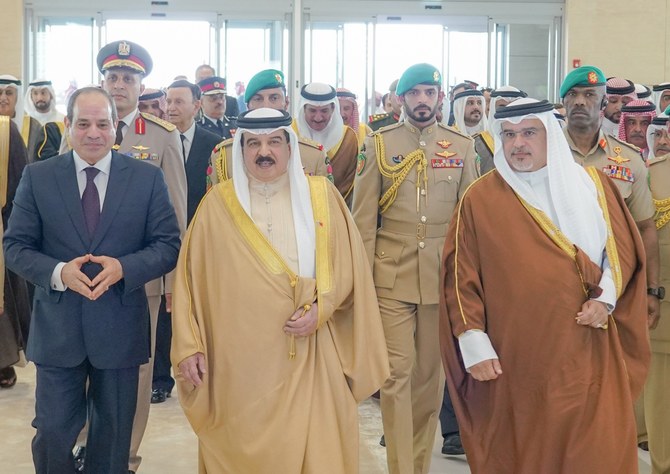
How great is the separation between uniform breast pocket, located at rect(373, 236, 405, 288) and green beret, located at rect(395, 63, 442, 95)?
2.52ft

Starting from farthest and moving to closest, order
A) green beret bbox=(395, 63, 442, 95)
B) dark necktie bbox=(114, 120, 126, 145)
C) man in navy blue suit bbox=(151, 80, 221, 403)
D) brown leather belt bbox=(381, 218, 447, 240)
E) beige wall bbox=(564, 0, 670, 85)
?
beige wall bbox=(564, 0, 670, 85) → man in navy blue suit bbox=(151, 80, 221, 403) → dark necktie bbox=(114, 120, 126, 145) → green beret bbox=(395, 63, 442, 95) → brown leather belt bbox=(381, 218, 447, 240)

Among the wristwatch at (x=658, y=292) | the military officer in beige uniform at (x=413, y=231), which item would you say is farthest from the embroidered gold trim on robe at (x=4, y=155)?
the wristwatch at (x=658, y=292)

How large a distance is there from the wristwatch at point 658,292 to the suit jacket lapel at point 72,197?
101 inches

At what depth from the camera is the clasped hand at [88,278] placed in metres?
3.55

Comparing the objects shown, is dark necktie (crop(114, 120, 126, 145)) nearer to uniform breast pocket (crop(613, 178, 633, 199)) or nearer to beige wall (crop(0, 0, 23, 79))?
uniform breast pocket (crop(613, 178, 633, 199))

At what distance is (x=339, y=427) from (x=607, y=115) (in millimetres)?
4829

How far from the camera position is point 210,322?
3.72 m

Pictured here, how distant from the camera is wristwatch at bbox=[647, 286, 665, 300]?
14.7ft

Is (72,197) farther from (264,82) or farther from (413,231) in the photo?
(264,82)

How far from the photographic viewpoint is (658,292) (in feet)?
14.8

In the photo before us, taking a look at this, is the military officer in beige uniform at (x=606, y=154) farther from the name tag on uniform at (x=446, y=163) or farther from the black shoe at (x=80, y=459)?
the black shoe at (x=80, y=459)

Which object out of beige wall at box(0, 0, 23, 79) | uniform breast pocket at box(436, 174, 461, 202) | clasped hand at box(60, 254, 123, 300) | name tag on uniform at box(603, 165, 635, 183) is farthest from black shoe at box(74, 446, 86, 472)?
beige wall at box(0, 0, 23, 79)

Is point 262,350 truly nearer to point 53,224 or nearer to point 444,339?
point 444,339

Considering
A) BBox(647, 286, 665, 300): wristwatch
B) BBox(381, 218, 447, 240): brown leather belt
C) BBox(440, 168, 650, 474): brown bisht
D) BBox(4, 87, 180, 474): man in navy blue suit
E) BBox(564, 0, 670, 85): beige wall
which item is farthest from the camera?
BBox(564, 0, 670, 85): beige wall
